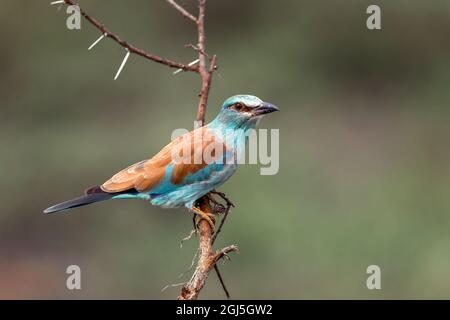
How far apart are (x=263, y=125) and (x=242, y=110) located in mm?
6804

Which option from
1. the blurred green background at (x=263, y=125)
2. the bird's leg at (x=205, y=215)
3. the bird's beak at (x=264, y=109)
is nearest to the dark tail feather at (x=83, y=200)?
the bird's leg at (x=205, y=215)

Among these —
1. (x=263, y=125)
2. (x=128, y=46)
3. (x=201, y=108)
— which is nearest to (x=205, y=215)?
(x=201, y=108)

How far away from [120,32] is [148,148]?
9.02 feet

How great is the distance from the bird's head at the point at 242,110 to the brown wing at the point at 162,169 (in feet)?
0.59

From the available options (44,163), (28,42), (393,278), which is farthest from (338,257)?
(28,42)

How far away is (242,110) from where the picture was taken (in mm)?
6477

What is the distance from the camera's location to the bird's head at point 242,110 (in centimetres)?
643

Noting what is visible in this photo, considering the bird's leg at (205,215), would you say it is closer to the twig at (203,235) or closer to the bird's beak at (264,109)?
the twig at (203,235)

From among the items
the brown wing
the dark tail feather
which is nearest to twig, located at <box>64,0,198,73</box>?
the brown wing

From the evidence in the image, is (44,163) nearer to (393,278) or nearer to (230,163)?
(393,278)

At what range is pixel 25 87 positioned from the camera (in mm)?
15281

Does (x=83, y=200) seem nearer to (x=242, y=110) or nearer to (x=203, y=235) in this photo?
(x=203, y=235)

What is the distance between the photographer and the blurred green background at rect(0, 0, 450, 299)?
11.9 meters

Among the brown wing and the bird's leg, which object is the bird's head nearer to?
the brown wing
